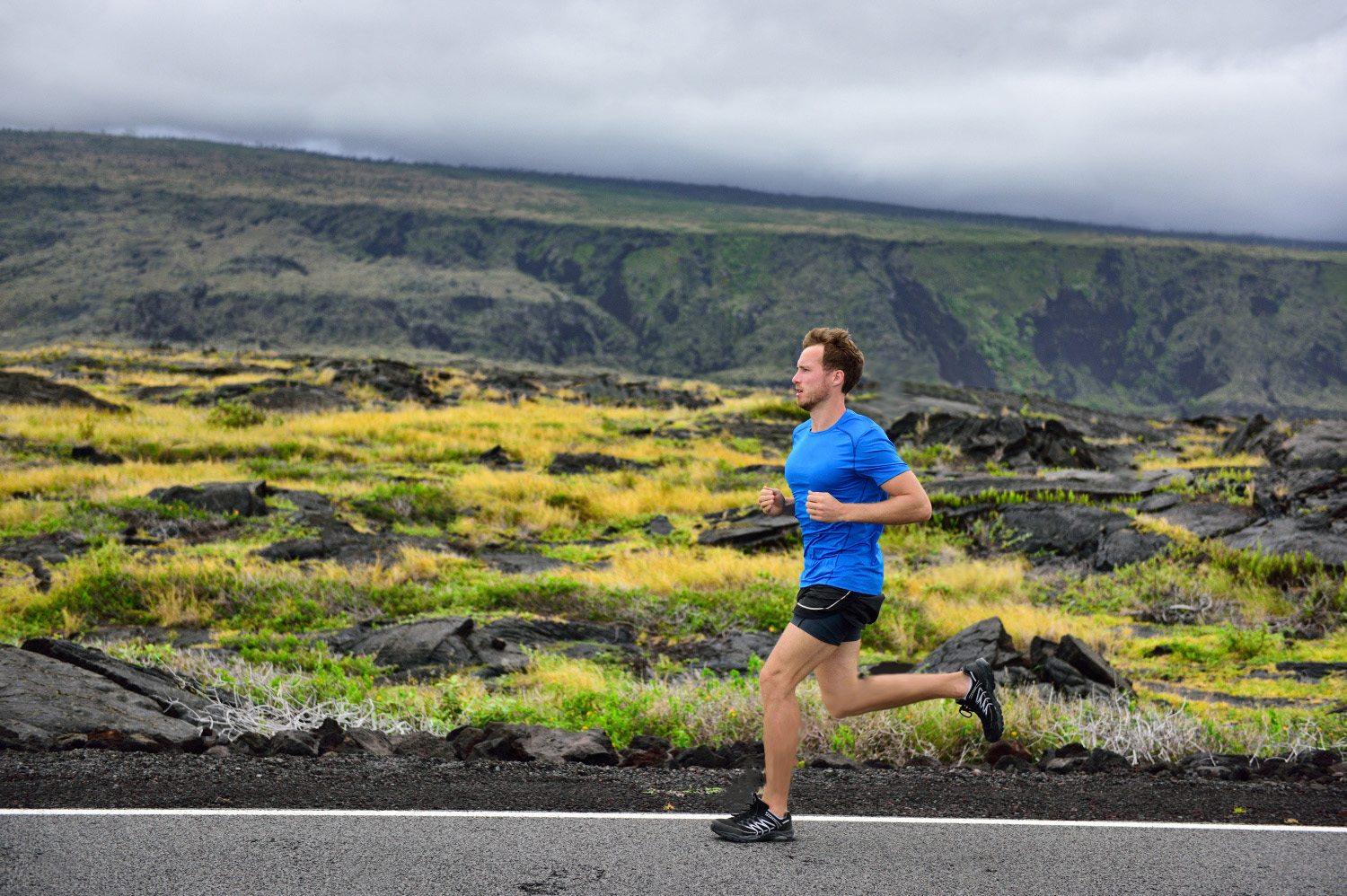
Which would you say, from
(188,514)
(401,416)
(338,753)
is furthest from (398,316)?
(338,753)

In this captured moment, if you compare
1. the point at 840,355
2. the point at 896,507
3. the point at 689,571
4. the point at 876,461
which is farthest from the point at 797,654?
the point at 689,571

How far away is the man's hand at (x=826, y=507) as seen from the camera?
503cm

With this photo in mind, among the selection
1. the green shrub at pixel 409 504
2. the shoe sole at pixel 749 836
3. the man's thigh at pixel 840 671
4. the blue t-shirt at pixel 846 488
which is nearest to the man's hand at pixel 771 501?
the blue t-shirt at pixel 846 488

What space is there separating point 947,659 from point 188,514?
11788 millimetres

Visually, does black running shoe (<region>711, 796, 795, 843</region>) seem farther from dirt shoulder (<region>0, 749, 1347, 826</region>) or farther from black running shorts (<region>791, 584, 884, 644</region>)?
black running shorts (<region>791, 584, 884, 644</region>)

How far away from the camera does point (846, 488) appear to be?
526 centimetres

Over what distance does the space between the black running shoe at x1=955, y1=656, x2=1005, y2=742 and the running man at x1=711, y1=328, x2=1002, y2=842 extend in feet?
1.24

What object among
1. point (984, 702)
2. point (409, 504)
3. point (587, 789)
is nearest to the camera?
point (984, 702)

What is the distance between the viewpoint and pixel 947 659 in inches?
406

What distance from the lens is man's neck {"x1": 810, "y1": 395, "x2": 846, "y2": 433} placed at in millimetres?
5328

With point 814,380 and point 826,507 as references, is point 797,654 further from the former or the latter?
point 814,380

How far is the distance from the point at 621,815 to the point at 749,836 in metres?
0.78

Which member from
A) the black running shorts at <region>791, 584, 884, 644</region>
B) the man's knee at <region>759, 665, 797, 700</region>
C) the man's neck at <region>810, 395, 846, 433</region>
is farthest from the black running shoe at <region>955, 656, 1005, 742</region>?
the man's neck at <region>810, 395, 846, 433</region>

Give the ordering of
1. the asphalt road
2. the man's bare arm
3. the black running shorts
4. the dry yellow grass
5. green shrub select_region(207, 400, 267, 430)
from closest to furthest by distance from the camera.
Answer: the asphalt road < the man's bare arm < the black running shorts < the dry yellow grass < green shrub select_region(207, 400, 267, 430)
